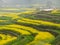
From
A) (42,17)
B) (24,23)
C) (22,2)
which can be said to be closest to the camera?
(24,23)

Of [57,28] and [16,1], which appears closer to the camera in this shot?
[57,28]

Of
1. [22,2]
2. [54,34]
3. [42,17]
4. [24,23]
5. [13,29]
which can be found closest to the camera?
[54,34]

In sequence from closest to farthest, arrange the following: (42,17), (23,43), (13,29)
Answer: (23,43), (13,29), (42,17)

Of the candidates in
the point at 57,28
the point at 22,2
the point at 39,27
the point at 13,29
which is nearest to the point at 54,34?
the point at 57,28

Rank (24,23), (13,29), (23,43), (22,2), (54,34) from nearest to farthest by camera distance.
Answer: (23,43) → (54,34) → (13,29) → (24,23) → (22,2)

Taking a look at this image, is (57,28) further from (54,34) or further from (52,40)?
(52,40)

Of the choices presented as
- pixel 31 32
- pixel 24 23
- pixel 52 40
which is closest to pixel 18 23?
pixel 24 23

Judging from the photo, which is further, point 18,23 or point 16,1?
point 16,1

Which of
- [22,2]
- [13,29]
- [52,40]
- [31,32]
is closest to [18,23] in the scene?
[13,29]

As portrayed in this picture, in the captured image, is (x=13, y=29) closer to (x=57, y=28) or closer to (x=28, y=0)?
(x=57, y=28)
